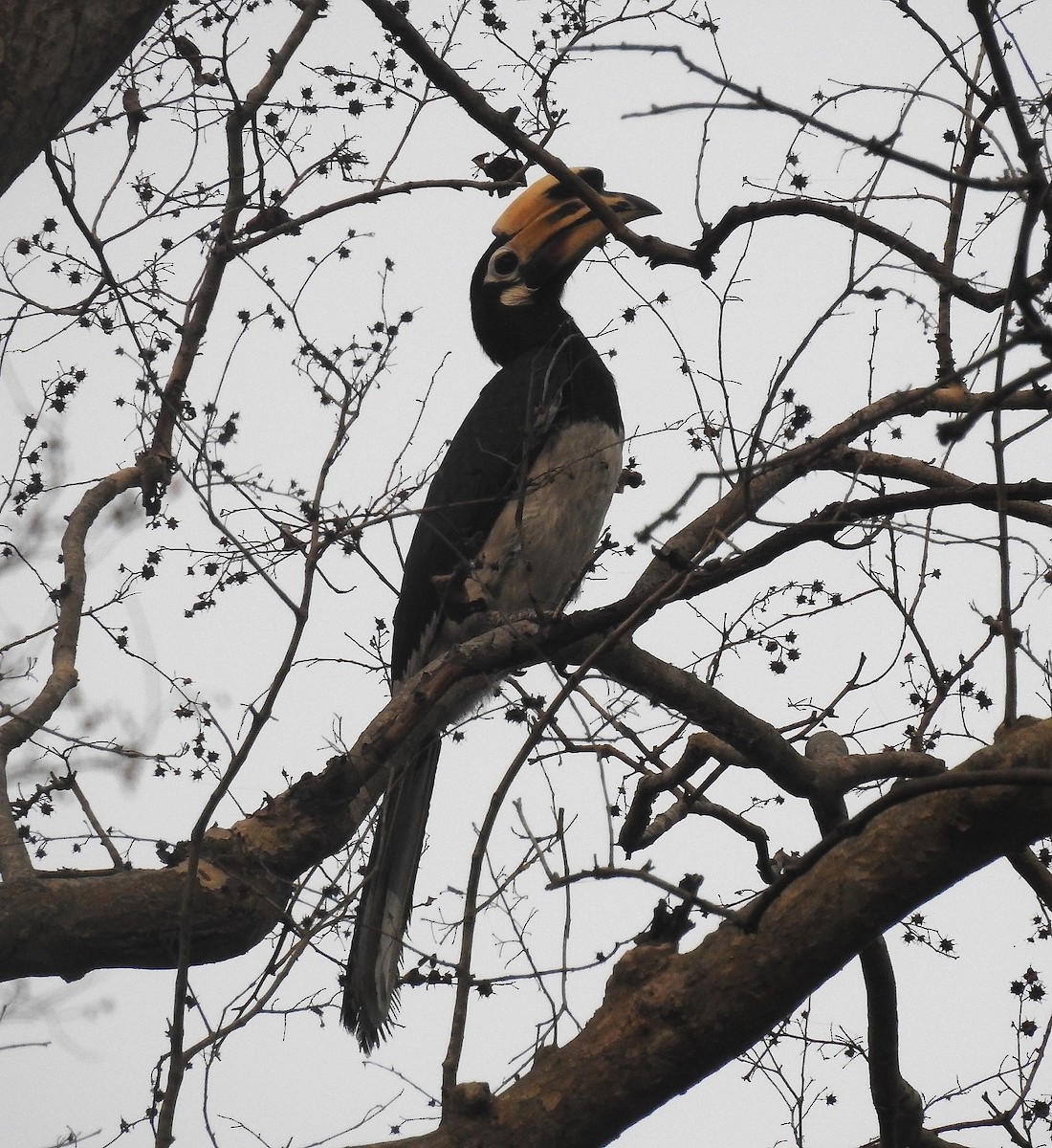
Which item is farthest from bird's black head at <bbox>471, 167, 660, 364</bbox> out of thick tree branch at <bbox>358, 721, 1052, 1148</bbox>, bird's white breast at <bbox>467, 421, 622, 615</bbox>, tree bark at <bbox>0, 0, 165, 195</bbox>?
tree bark at <bbox>0, 0, 165, 195</bbox>

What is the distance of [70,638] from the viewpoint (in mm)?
4137

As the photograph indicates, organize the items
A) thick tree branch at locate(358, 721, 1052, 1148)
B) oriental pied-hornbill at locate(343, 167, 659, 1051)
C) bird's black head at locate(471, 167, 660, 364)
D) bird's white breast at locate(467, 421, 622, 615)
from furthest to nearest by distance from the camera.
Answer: bird's black head at locate(471, 167, 660, 364) → bird's white breast at locate(467, 421, 622, 615) → oriental pied-hornbill at locate(343, 167, 659, 1051) → thick tree branch at locate(358, 721, 1052, 1148)

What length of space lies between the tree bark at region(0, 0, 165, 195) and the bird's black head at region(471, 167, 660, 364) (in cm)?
403

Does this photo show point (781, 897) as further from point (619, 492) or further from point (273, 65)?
point (273, 65)

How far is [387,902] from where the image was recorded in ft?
15.1

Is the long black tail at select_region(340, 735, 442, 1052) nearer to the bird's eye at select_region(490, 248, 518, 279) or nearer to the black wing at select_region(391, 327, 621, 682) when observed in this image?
the black wing at select_region(391, 327, 621, 682)

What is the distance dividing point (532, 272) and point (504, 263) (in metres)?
0.15

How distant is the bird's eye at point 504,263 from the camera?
6059 mm

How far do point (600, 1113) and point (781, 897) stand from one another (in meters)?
0.48

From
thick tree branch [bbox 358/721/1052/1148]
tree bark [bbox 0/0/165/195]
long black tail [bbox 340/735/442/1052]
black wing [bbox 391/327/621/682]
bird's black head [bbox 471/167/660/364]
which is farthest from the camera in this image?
bird's black head [bbox 471/167/660/364]

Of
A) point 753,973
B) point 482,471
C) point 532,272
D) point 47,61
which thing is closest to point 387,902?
point 482,471

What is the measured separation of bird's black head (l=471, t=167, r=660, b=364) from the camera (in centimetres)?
597

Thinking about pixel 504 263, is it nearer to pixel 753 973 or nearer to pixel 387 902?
pixel 387 902

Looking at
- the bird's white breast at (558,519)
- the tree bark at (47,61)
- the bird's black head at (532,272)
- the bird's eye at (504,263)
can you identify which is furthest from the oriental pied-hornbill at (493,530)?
the tree bark at (47,61)
